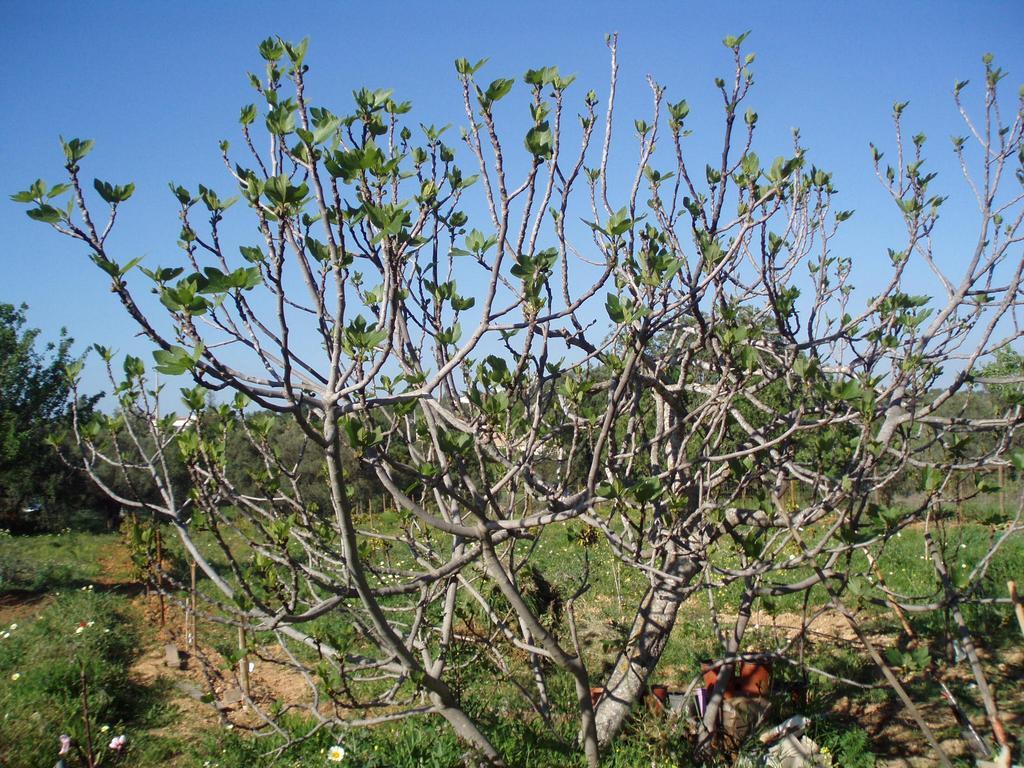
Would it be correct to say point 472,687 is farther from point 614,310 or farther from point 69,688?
point 614,310

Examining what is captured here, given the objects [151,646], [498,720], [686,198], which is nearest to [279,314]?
[686,198]

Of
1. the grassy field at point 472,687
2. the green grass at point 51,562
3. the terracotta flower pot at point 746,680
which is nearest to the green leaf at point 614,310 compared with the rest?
the grassy field at point 472,687

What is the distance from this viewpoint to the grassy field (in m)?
3.47

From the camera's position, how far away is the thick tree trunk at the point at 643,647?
10.2 feet

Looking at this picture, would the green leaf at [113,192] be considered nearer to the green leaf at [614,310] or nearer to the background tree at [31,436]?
the green leaf at [614,310]

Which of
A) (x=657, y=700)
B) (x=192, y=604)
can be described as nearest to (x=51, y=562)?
(x=192, y=604)

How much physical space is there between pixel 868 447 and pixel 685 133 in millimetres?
1419

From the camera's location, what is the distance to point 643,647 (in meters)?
3.10

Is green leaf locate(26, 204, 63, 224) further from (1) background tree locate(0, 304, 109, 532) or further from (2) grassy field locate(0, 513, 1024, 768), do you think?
(1) background tree locate(0, 304, 109, 532)

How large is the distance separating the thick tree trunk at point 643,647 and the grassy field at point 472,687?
0.61 feet

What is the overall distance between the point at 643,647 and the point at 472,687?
2.16 metres

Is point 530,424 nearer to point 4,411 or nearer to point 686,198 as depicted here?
point 686,198

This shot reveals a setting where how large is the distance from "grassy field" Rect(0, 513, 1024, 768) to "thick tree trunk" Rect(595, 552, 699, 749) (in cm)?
19

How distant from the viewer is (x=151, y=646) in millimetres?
6789
